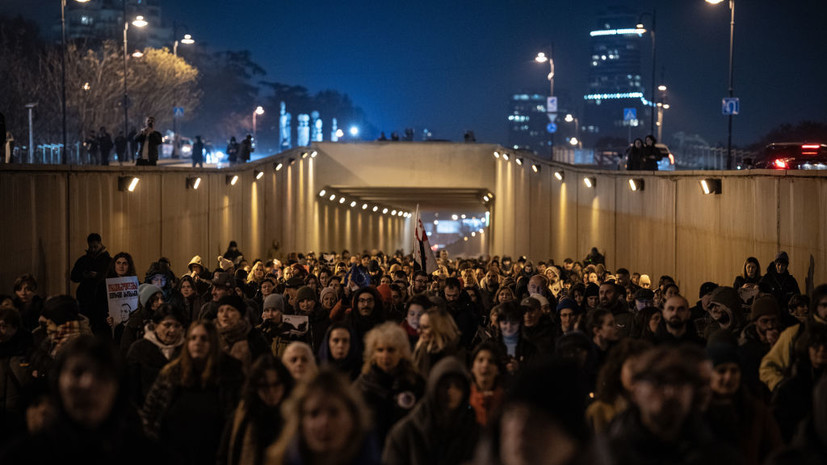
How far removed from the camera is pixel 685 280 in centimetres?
2541

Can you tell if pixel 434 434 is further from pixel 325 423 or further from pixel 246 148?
pixel 246 148

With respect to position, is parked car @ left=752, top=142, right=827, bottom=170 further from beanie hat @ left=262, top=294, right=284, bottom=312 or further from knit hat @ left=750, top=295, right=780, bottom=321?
knit hat @ left=750, top=295, right=780, bottom=321

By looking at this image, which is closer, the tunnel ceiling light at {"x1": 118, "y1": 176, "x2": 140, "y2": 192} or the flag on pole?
the flag on pole

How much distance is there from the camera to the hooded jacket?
21.2ft

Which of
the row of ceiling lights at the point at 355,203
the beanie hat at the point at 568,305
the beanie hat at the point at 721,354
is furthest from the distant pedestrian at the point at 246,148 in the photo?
the beanie hat at the point at 721,354

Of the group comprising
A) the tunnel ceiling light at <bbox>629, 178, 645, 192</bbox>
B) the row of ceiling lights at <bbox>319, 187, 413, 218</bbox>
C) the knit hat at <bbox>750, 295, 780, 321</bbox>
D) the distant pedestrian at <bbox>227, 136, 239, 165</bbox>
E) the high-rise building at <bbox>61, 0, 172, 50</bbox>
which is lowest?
the knit hat at <bbox>750, 295, 780, 321</bbox>

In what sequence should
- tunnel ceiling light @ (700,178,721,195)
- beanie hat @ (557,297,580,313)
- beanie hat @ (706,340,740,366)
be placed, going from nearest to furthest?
beanie hat @ (706,340,740,366) < beanie hat @ (557,297,580,313) < tunnel ceiling light @ (700,178,721,195)

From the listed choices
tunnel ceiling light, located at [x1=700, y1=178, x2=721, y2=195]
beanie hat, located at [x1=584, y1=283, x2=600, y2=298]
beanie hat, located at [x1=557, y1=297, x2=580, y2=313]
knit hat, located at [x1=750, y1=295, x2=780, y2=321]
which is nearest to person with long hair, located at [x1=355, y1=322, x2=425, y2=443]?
knit hat, located at [x1=750, y1=295, x2=780, y2=321]

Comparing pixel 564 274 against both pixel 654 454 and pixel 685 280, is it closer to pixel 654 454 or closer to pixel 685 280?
pixel 685 280

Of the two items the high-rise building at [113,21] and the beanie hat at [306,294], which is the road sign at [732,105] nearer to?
the beanie hat at [306,294]

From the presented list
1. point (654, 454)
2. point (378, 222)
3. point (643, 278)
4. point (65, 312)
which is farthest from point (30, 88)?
point (654, 454)

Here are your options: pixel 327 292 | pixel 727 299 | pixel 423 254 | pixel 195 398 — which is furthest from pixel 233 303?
pixel 423 254

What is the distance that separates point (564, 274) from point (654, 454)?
17842mm

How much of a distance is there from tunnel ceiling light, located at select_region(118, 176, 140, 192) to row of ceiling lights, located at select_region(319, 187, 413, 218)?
2898 cm
